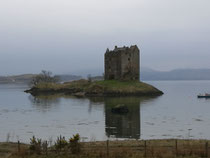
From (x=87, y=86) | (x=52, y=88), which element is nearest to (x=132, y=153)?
(x=87, y=86)

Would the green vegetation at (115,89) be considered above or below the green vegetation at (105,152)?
above

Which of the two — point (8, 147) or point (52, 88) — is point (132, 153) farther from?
point (52, 88)

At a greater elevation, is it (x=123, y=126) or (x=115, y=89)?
(x=115, y=89)

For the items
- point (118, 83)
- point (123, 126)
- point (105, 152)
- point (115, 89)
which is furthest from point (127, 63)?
point (105, 152)

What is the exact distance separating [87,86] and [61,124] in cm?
7868

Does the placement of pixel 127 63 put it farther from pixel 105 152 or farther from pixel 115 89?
pixel 105 152

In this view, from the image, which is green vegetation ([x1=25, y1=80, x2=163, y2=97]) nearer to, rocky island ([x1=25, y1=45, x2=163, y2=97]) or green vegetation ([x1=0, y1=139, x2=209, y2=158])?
rocky island ([x1=25, y1=45, x2=163, y2=97])

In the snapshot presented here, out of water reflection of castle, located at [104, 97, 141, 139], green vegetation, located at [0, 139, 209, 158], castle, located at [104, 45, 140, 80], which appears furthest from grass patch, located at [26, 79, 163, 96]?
green vegetation, located at [0, 139, 209, 158]

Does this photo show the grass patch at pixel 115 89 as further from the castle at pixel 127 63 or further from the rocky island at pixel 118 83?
the castle at pixel 127 63

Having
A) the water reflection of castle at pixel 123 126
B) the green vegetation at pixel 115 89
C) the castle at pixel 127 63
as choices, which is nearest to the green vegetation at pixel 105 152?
the water reflection of castle at pixel 123 126

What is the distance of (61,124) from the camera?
43.7m

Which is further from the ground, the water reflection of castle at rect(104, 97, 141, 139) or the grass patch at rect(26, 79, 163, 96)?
the grass patch at rect(26, 79, 163, 96)

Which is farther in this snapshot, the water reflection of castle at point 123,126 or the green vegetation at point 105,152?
the water reflection of castle at point 123,126

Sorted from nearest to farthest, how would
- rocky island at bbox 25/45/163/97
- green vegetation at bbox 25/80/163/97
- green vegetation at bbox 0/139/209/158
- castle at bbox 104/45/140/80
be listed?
green vegetation at bbox 0/139/209/158 < green vegetation at bbox 25/80/163/97 < rocky island at bbox 25/45/163/97 < castle at bbox 104/45/140/80
